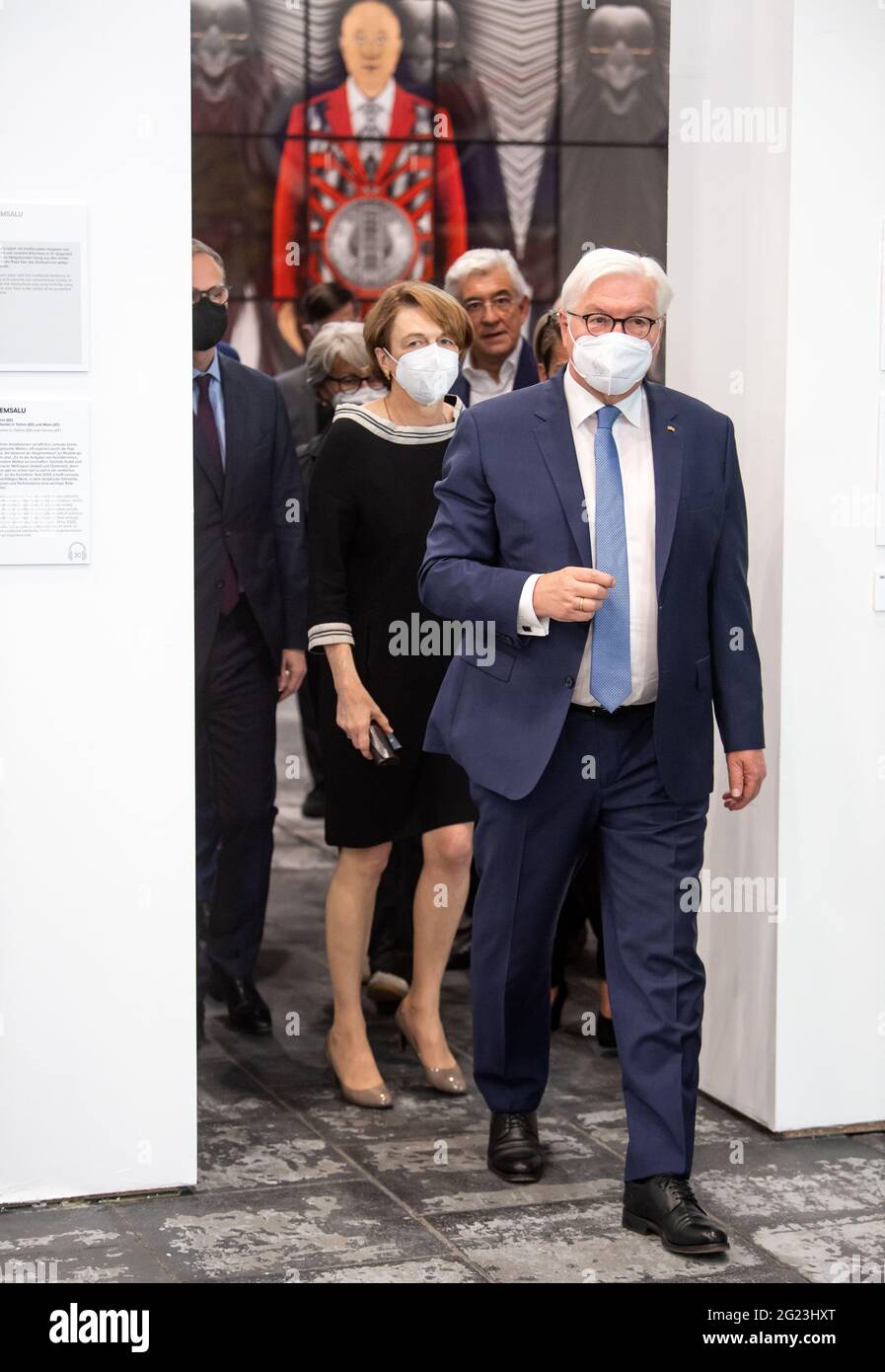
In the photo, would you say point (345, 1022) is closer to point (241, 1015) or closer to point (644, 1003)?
point (241, 1015)

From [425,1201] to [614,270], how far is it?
6.17 ft

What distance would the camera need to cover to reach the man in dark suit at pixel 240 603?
4.60 metres

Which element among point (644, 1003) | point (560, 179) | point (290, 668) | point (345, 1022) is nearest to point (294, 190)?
point (560, 179)

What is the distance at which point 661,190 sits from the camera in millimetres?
11336

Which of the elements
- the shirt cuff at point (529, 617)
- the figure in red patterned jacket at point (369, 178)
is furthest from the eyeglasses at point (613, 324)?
the figure in red patterned jacket at point (369, 178)

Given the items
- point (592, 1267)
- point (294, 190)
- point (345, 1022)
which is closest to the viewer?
point (592, 1267)

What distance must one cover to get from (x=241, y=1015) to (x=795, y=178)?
262 centimetres

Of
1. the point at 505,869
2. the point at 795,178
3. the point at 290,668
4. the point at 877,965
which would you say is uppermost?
the point at 795,178

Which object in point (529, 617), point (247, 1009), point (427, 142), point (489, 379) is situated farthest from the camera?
point (427, 142)

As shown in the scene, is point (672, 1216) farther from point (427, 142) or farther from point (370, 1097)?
point (427, 142)

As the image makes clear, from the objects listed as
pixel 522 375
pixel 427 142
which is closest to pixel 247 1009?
pixel 522 375

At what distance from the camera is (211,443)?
461 cm

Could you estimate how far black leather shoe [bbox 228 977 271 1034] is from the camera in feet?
16.1
